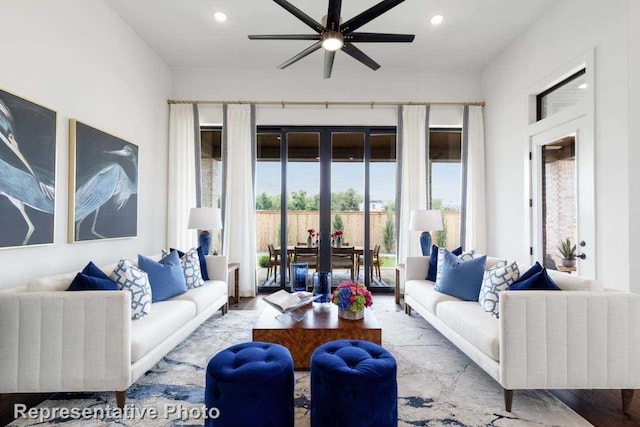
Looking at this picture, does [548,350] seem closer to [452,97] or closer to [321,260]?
[321,260]

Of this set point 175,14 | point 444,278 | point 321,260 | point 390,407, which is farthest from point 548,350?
point 175,14

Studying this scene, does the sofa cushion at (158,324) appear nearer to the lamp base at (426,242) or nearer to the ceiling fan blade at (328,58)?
the ceiling fan blade at (328,58)

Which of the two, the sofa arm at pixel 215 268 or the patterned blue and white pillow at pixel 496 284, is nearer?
the patterned blue and white pillow at pixel 496 284

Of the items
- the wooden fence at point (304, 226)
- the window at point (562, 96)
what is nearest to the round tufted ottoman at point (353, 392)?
the window at point (562, 96)

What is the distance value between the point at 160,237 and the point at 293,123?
2.59 meters

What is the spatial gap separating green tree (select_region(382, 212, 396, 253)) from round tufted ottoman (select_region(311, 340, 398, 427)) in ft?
11.4

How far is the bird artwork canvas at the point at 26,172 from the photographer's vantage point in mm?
2350

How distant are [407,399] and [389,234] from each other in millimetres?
3237

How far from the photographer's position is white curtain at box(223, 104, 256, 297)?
499 centimetres

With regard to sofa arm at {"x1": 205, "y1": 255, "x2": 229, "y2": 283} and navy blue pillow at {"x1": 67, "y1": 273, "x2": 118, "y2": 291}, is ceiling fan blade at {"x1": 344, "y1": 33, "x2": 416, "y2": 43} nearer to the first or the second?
navy blue pillow at {"x1": 67, "y1": 273, "x2": 118, "y2": 291}

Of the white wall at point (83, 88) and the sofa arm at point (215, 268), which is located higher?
the white wall at point (83, 88)

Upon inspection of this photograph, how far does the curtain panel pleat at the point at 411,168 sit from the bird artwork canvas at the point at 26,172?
4141 millimetres

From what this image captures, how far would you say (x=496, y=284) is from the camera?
2691 mm

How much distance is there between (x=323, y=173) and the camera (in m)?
5.28
